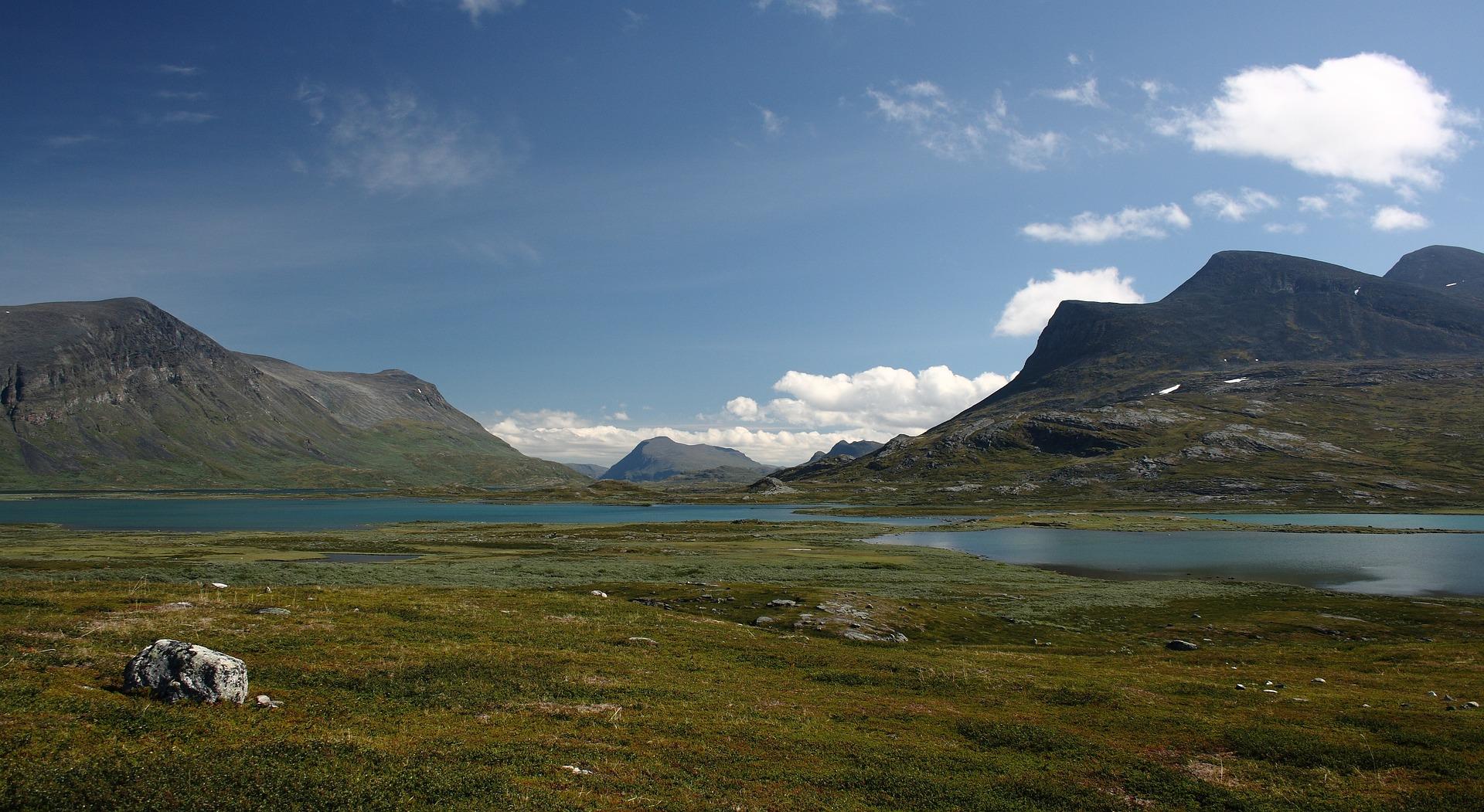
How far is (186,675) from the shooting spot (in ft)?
73.6

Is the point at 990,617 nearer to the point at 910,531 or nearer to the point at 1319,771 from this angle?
the point at 1319,771

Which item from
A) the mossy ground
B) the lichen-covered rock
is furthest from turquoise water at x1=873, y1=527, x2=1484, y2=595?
the lichen-covered rock

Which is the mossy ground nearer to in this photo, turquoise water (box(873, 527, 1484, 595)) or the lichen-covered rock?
the lichen-covered rock

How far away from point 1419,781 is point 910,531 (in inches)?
6532

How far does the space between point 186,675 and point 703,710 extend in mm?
17994

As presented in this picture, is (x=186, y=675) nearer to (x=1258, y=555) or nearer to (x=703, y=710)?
(x=703, y=710)

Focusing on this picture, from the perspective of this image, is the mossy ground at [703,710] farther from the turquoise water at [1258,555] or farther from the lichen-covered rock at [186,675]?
the turquoise water at [1258,555]

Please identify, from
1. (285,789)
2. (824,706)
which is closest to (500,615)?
(824,706)

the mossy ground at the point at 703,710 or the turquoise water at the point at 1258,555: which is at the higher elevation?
the mossy ground at the point at 703,710

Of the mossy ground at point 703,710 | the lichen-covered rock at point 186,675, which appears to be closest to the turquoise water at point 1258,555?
the mossy ground at point 703,710

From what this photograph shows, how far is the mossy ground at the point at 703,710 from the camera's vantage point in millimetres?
18562

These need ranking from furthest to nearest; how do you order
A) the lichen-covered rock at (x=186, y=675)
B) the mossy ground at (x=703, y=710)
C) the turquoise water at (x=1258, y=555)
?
the turquoise water at (x=1258, y=555) → the lichen-covered rock at (x=186, y=675) → the mossy ground at (x=703, y=710)

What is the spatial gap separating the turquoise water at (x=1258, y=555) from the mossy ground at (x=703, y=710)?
37.9 m

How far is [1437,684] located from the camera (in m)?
38.5
